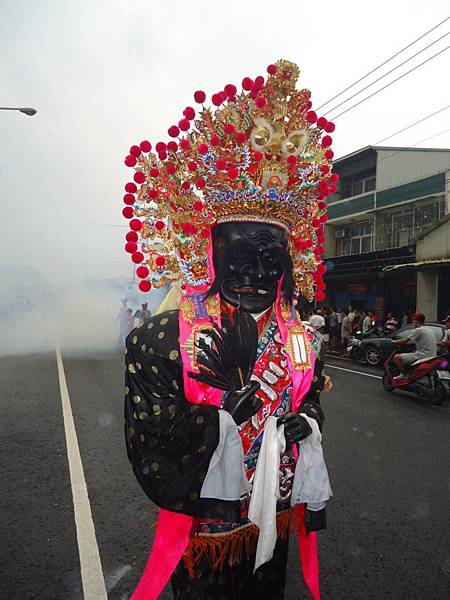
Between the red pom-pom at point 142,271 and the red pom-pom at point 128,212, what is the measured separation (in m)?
0.25

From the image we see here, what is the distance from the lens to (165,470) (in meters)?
1.81

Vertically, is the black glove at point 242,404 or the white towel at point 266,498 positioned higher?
the black glove at point 242,404

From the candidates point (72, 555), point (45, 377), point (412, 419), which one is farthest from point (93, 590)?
point (45, 377)

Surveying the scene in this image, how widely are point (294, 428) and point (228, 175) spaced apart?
1106 millimetres

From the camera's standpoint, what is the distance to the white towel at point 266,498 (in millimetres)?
1717

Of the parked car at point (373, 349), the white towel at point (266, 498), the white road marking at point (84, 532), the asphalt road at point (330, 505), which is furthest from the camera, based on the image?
the parked car at point (373, 349)

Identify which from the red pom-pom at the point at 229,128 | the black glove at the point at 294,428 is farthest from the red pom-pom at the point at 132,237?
the black glove at the point at 294,428

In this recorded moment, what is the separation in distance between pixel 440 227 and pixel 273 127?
15277 millimetres

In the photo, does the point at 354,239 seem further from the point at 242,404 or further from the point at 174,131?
the point at 242,404

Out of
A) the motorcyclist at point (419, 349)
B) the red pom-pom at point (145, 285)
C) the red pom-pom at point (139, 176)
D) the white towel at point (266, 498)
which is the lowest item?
the motorcyclist at point (419, 349)

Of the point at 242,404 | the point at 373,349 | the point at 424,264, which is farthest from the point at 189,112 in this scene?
the point at 424,264

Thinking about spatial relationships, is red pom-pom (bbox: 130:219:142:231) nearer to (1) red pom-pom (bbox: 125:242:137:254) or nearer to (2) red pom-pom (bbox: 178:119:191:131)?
(1) red pom-pom (bbox: 125:242:137:254)

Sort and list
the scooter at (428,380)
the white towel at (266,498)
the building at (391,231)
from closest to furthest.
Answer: the white towel at (266,498) < the scooter at (428,380) < the building at (391,231)

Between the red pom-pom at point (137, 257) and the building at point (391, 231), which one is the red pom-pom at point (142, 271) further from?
the building at point (391, 231)
